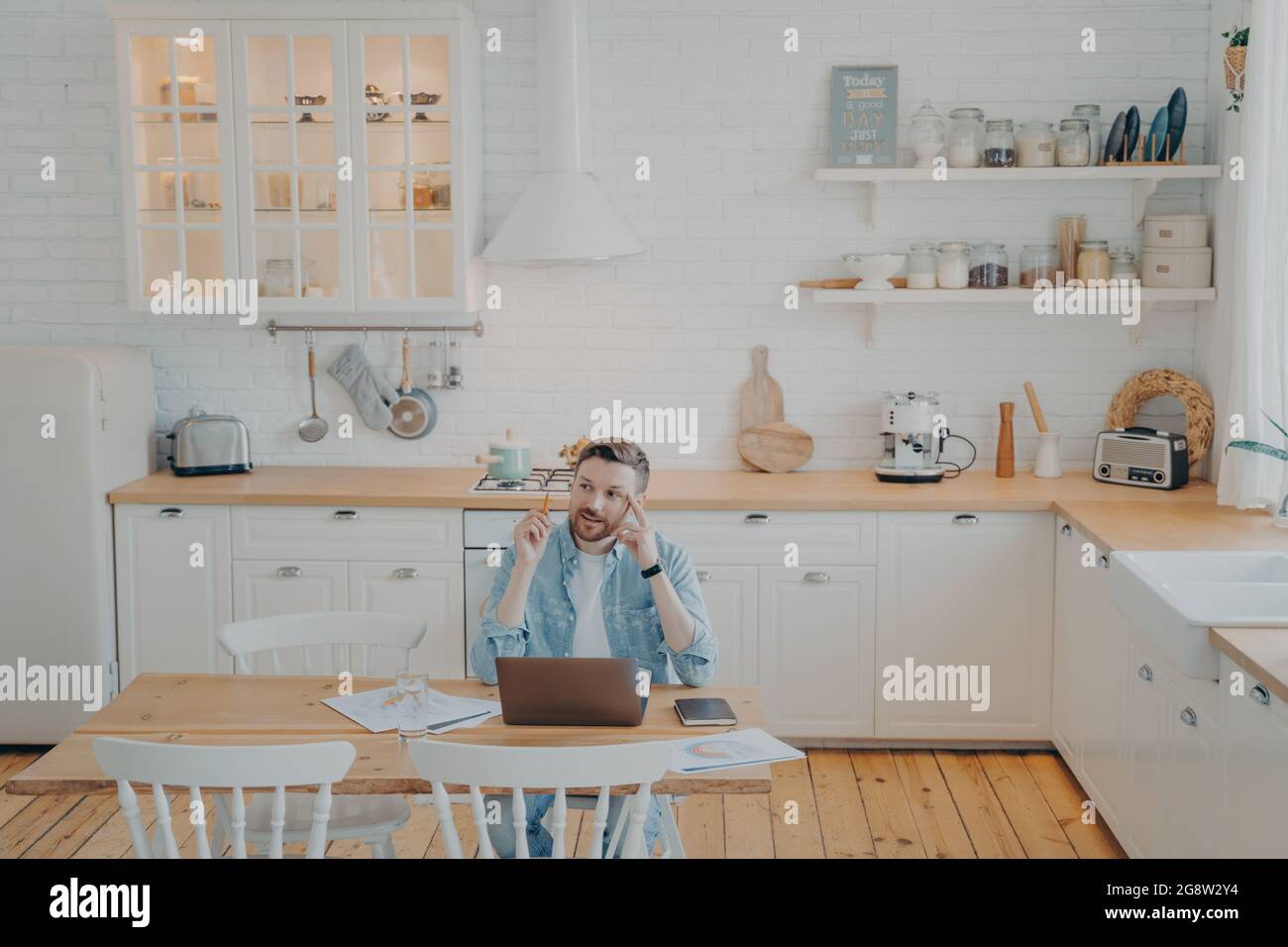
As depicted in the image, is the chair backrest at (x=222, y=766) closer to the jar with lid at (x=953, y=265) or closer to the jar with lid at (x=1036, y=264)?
the jar with lid at (x=953, y=265)

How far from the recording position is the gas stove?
16.0 ft

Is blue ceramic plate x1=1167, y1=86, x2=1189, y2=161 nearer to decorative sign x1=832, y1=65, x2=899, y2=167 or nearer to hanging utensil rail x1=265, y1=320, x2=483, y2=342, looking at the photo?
decorative sign x1=832, y1=65, x2=899, y2=167

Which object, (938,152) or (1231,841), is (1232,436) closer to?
(938,152)

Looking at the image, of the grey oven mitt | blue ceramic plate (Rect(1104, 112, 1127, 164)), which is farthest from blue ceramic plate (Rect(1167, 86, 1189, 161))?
the grey oven mitt

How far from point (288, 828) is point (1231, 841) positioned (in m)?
2.06

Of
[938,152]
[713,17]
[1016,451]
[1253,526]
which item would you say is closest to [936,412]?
[1016,451]

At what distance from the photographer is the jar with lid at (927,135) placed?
16.4ft

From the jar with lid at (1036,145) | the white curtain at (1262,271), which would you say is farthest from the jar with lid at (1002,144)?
the white curtain at (1262,271)

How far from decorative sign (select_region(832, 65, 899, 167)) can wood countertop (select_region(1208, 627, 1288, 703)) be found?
2603 millimetres

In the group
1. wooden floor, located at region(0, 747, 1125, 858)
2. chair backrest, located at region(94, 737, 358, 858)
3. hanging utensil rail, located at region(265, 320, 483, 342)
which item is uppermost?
hanging utensil rail, located at region(265, 320, 483, 342)

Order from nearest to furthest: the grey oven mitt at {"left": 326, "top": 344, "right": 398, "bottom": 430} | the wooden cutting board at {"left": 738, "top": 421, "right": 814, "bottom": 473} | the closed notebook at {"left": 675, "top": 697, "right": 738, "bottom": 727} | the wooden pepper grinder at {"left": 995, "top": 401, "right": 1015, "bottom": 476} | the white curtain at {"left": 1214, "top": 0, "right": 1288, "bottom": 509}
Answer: the closed notebook at {"left": 675, "top": 697, "right": 738, "bottom": 727} → the white curtain at {"left": 1214, "top": 0, "right": 1288, "bottom": 509} → the wooden pepper grinder at {"left": 995, "top": 401, "right": 1015, "bottom": 476} → the wooden cutting board at {"left": 738, "top": 421, "right": 814, "bottom": 473} → the grey oven mitt at {"left": 326, "top": 344, "right": 398, "bottom": 430}

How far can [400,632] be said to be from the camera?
11.2ft

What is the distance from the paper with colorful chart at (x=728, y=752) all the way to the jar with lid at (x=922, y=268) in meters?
2.65

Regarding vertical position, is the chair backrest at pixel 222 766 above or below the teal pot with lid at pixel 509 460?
below
